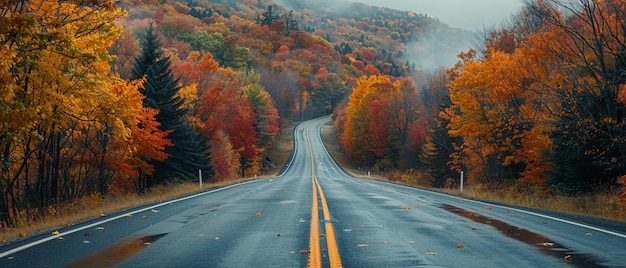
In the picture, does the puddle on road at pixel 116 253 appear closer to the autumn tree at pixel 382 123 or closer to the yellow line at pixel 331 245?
the yellow line at pixel 331 245

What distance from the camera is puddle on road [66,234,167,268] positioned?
268 inches

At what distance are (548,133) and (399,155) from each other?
5299 centimetres

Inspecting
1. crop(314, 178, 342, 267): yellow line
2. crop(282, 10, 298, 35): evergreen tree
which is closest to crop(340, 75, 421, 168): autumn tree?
crop(314, 178, 342, 267): yellow line

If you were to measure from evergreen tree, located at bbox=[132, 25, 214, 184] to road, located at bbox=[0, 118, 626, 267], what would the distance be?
67.0 feet

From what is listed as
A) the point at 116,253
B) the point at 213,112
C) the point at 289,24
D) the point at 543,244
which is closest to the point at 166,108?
the point at 213,112

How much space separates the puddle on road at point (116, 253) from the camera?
681cm

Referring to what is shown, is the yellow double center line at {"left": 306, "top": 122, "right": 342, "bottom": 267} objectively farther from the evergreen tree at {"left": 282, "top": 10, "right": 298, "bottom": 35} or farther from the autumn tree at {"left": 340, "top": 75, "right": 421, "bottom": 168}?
the evergreen tree at {"left": 282, "top": 10, "right": 298, "bottom": 35}

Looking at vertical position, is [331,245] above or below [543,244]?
above

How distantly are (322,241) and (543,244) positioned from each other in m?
3.50

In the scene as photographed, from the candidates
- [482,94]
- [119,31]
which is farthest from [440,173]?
[119,31]

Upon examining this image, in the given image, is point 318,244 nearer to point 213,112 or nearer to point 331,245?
point 331,245

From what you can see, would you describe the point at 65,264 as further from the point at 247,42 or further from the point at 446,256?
the point at 247,42

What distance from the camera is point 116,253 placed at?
297 inches

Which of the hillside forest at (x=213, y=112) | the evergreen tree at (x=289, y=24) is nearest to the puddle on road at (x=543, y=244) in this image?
the hillside forest at (x=213, y=112)
